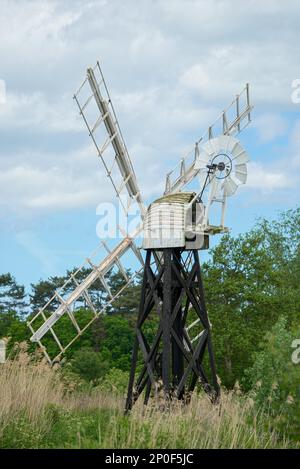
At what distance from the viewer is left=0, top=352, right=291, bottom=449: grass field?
10.3 meters

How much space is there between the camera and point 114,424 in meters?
10.5

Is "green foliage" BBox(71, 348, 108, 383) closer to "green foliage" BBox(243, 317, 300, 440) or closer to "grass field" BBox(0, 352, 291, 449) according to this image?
"grass field" BBox(0, 352, 291, 449)

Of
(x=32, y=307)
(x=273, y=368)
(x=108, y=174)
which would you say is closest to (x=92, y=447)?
(x=273, y=368)

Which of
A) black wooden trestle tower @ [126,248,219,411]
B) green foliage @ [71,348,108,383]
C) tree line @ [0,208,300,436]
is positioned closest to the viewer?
black wooden trestle tower @ [126,248,219,411]

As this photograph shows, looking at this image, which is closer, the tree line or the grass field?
the grass field

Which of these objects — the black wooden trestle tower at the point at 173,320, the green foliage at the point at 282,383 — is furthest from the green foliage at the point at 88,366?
the green foliage at the point at 282,383

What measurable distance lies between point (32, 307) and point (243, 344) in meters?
29.4

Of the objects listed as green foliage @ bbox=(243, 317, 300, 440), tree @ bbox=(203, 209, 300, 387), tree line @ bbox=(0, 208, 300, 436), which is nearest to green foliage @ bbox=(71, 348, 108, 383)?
tree line @ bbox=(0, 208, 300, 436)

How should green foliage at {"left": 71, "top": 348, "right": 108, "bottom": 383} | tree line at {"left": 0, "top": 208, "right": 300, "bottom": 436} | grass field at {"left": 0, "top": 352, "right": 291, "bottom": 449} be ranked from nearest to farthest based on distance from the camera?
1. grass field at {"left": 0, "top": 352, "right": 291, "bottom": 449}
2. tree line at {"left": 0, "top": 208, "right": 300, "bottom": 436}
3. green foliage at {"left": 71, "top": 348, "right": 108, "bottom": 383}

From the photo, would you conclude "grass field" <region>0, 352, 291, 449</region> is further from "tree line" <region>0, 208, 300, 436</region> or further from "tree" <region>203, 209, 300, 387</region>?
"tree" <region>203, 209, 300, 387</region>

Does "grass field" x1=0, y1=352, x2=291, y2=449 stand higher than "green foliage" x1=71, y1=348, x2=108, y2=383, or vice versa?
"green foliage" x1=71, y1=348, x2=108, y2=383

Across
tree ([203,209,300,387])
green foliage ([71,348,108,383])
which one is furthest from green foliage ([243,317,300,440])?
green foliage ([71,348,108,383])

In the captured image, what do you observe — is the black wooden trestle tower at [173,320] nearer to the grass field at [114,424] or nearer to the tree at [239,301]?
the grass field at [114,424]
